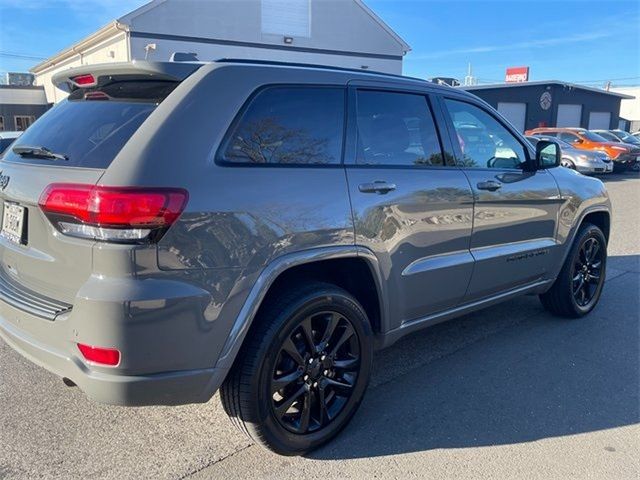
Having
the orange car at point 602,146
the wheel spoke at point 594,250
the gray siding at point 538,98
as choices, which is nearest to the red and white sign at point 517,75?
the gray siding at point 538,98

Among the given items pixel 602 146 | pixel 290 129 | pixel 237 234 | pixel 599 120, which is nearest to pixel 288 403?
pixel 237 234

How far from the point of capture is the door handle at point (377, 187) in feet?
9.80

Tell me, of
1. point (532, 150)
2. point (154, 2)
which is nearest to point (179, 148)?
point (532, 150)

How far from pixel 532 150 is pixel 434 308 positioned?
1735mm

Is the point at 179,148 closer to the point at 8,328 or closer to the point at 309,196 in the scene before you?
the point at 309,196

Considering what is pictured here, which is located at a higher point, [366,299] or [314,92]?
[314,92]

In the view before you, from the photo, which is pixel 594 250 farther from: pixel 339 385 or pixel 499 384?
pixel 339 385

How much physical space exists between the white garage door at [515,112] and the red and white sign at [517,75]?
7.99 meters

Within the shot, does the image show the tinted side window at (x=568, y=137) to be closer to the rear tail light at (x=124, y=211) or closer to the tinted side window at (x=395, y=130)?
the tinted side window at (x=395, y=130)

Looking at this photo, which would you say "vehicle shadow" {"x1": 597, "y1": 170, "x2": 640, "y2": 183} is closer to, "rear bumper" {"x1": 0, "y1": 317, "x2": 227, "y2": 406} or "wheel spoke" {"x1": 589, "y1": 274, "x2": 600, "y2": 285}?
"wheel spoke" {"x1": 589, "y1": 274, "x2": 600, "y2": 285}

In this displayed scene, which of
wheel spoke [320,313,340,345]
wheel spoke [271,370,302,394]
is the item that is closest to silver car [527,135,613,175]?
wheel spoke [320,313,340,345]

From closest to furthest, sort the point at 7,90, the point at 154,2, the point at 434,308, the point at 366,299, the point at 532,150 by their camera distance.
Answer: the point at 366,299 < the point at 434,308 < the point at 532,150 < the point at 154,2 < the point at 7,90

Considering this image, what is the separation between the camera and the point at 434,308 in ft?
11.7

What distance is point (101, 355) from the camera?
228cm
